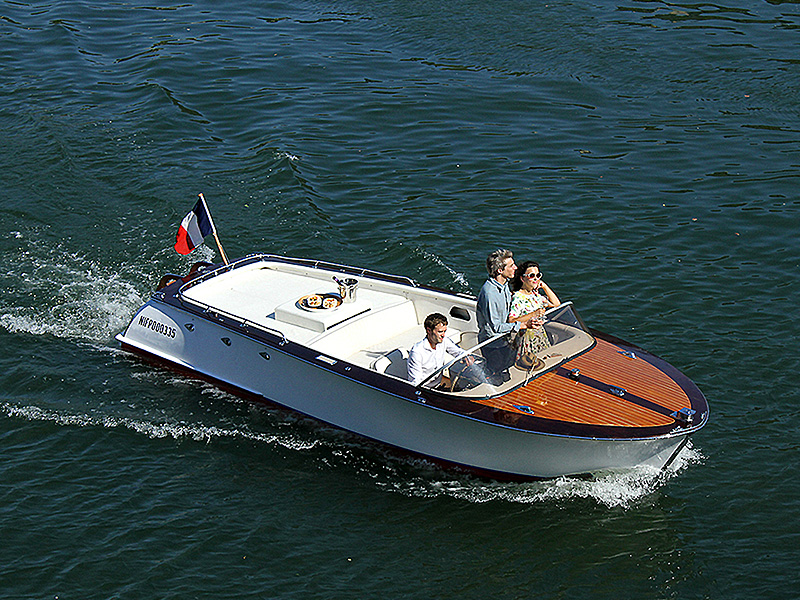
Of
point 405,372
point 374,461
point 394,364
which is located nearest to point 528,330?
point 405,372

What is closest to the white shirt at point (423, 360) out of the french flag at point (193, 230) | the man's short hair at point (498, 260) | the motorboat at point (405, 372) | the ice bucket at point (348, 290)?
the motorboat at point (405, 372)

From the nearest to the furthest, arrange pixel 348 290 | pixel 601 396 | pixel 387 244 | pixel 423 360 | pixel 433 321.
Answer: pixel 601 396, pixel 433 321, pixel 423 360, pixel 348 290, pixel 387 244

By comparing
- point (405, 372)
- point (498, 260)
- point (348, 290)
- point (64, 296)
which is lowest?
point (64, 296)

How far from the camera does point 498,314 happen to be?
457 inches

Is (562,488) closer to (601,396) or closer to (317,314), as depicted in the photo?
(601,396)

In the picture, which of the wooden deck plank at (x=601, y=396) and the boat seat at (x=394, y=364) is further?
the boat seat at (x=394, y=364)

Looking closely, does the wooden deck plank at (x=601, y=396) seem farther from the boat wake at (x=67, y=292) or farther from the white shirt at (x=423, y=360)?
the boat wake at (x=67, y=292)

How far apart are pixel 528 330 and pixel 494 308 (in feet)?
1.68

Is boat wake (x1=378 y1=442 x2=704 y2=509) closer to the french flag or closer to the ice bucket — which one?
the ice bucket

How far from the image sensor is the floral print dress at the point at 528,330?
11.4 metres

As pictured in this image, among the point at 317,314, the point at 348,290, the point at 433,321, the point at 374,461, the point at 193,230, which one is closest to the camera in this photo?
the point at 433,321

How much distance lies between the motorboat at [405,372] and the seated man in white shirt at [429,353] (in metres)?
0.22

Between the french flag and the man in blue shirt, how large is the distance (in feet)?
16.0

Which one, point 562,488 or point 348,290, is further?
point 348,290
